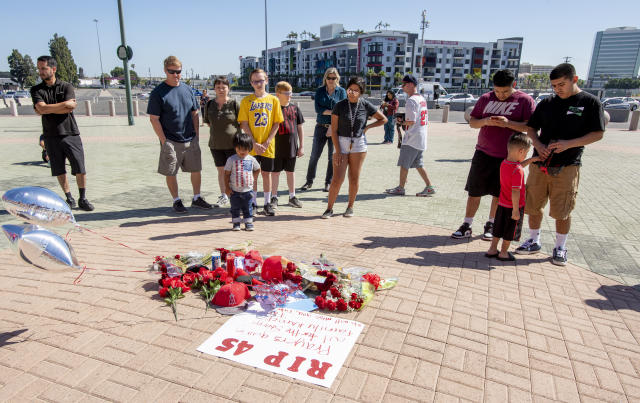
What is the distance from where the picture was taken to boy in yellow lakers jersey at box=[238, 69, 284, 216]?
5.43 metres

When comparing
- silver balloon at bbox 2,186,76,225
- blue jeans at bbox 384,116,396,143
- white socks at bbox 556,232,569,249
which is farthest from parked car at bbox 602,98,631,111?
silver balloon at bbox 2,186,76,225

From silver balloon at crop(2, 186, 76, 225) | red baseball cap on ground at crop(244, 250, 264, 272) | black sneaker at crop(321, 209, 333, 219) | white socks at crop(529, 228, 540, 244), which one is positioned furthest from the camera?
black sneaker at crop(321, 209, 333, 219)

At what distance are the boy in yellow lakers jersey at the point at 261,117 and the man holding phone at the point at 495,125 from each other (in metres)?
2.62

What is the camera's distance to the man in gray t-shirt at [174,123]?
541cm

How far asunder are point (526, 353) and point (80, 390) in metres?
2.81

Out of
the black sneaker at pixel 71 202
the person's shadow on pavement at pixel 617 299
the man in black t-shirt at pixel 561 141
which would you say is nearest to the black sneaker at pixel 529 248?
the man in black t-shirt at pixel 561 141

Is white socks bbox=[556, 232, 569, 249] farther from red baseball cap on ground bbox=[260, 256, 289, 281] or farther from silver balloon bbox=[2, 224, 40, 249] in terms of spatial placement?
silver balloon bbox=[2, 224, 40, 249]

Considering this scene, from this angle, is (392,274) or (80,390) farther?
(392,274)

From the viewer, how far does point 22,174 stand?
8.14m

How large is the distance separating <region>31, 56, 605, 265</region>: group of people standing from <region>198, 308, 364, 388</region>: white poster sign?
2196 mm

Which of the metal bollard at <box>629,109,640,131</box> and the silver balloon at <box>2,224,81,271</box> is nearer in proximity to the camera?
the silver balloon at <box>2,224,81,271</box>

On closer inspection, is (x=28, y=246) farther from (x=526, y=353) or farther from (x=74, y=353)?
(x=526, y=353)

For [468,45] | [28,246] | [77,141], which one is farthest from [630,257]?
[468,45]

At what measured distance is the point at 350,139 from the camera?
5.45 m
